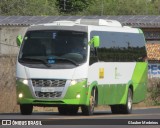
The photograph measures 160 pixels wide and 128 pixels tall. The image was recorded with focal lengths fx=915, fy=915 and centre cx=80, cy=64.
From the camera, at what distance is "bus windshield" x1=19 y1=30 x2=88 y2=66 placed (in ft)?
89.9

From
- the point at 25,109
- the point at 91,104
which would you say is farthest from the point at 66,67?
the point at 25,109

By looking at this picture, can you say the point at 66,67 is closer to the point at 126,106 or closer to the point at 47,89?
the point at 47,89

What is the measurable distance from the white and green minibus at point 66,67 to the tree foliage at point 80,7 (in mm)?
57299

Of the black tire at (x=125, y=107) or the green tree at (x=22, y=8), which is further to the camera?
the green tree at (x=22, y=8)

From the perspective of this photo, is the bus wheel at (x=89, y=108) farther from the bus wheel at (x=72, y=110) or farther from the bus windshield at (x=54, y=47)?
the bus wheel at (x=72, y=110)

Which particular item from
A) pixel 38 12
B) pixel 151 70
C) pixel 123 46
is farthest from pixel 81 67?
pixel 38 12

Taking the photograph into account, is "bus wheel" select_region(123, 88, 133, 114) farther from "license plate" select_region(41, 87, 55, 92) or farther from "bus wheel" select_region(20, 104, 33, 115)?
"license plate" select_region(41, 87, 55, 92)

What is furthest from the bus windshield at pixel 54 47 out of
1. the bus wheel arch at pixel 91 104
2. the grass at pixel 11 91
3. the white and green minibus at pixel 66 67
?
the grass at pixel 11 91

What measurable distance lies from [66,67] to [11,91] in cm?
1004

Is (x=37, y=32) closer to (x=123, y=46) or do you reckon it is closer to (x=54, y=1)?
(x=123, y=46)

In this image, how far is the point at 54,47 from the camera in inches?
1089

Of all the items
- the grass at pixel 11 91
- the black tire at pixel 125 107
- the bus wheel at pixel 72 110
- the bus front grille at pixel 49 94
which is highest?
the bus front grille at pixel 49 94

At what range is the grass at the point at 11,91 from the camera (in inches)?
1378

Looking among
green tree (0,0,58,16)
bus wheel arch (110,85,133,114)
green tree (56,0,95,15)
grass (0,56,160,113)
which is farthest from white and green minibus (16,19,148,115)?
green tree (56,0,95,15)
